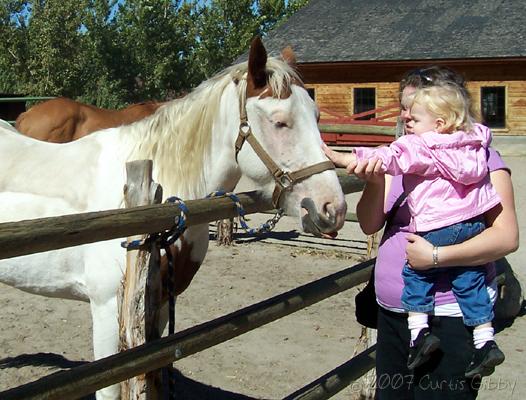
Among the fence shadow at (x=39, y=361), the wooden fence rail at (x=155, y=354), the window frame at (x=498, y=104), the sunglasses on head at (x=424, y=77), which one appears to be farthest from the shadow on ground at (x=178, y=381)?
the window frame at (x=498, y=104)

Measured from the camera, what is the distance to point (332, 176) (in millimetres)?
2457

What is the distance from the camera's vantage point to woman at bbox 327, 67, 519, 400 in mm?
1986

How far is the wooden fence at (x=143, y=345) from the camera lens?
1.64 m

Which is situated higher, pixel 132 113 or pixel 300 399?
pixel 132 113

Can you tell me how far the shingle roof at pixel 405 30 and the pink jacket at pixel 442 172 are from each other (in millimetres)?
20211

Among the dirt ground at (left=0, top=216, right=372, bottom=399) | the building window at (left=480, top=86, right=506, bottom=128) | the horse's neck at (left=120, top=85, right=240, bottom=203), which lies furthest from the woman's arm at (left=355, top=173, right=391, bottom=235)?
the building window at (left=480, top=86, right=506, bottom=128)

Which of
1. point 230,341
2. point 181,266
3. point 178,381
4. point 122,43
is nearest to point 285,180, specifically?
point 181,266

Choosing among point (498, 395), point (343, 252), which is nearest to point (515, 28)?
point (343, 252)

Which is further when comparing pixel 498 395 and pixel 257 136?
pixel 498 395

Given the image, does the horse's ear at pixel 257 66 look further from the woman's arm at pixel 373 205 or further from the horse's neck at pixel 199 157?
the woman's arm at pixel 373 205

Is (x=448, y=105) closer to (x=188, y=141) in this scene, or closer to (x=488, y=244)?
(x=488, y=244)

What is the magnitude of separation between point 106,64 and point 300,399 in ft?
118

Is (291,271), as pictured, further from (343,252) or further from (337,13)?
(337,13)

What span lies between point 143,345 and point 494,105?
2177 centimetres
